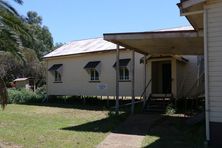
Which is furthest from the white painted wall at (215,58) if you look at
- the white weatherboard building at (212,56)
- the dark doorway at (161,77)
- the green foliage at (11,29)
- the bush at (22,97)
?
the bush at (22,97)

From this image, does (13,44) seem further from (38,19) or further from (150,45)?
(38,19)

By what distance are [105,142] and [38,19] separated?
66.5 metres

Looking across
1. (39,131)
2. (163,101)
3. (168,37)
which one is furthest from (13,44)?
(163,101)

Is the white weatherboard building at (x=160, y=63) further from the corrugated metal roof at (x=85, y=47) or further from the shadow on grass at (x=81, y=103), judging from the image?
the shadow on grass at (x=81, y=103)

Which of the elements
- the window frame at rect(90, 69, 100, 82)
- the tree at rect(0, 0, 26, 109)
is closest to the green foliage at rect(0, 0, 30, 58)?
the tree at rect(0, 0, 26, 109)

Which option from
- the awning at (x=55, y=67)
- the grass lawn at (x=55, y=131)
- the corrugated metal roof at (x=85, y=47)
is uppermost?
the corrugated metal roof at (x=85, y=47)

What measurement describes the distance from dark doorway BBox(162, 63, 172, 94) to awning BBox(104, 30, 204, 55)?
11.3 feet

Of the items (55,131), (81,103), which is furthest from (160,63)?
(55,131)

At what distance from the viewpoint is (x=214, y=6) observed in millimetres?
10875

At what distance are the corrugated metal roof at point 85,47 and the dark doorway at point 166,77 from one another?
14.2 feet

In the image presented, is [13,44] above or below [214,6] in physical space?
below

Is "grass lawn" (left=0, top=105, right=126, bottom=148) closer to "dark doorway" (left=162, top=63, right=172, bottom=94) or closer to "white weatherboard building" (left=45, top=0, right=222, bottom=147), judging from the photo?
"white weatherboard building" (left=45, top=0, right=222, bottom=147)

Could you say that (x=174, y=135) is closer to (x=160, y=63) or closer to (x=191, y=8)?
(x=191, y=8)

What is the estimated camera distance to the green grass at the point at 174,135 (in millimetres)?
11547
